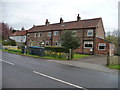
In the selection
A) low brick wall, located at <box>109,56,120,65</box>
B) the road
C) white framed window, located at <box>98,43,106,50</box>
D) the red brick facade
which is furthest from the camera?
the red brick facade

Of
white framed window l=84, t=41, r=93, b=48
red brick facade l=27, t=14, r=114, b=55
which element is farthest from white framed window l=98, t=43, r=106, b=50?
white framed window l=84, t=41, r=93, b=48

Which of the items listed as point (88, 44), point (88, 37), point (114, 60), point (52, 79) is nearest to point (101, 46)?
point (88, 44)

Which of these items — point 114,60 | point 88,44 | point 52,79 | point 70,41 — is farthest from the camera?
point 88,44

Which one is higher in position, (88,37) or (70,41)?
(88,37)

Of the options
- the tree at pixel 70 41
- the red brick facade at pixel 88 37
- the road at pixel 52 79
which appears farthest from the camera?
the red brick facade at pixel 88 37

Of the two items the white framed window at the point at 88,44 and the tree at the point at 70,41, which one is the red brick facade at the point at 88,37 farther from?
the tree at the point at 70,41

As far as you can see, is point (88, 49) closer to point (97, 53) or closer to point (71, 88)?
point (97, 53)

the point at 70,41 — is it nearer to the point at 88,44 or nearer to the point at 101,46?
the point at 88,44

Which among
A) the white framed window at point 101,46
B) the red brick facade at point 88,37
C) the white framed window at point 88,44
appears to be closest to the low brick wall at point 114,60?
the red brick facade at point 88,37

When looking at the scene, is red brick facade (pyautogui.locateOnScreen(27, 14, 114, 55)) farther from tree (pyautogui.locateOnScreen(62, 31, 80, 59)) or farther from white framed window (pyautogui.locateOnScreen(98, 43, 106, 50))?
tree (pyautogui.locateOnScreen(62, 31, 80, 59))

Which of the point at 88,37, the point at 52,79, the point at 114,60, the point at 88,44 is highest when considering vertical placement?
the point at 88,37

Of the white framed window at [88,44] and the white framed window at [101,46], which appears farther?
the white framed window at [88,44]

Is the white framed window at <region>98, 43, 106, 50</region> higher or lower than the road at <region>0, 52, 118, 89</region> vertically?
higher

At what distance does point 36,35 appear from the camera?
1645 inches
